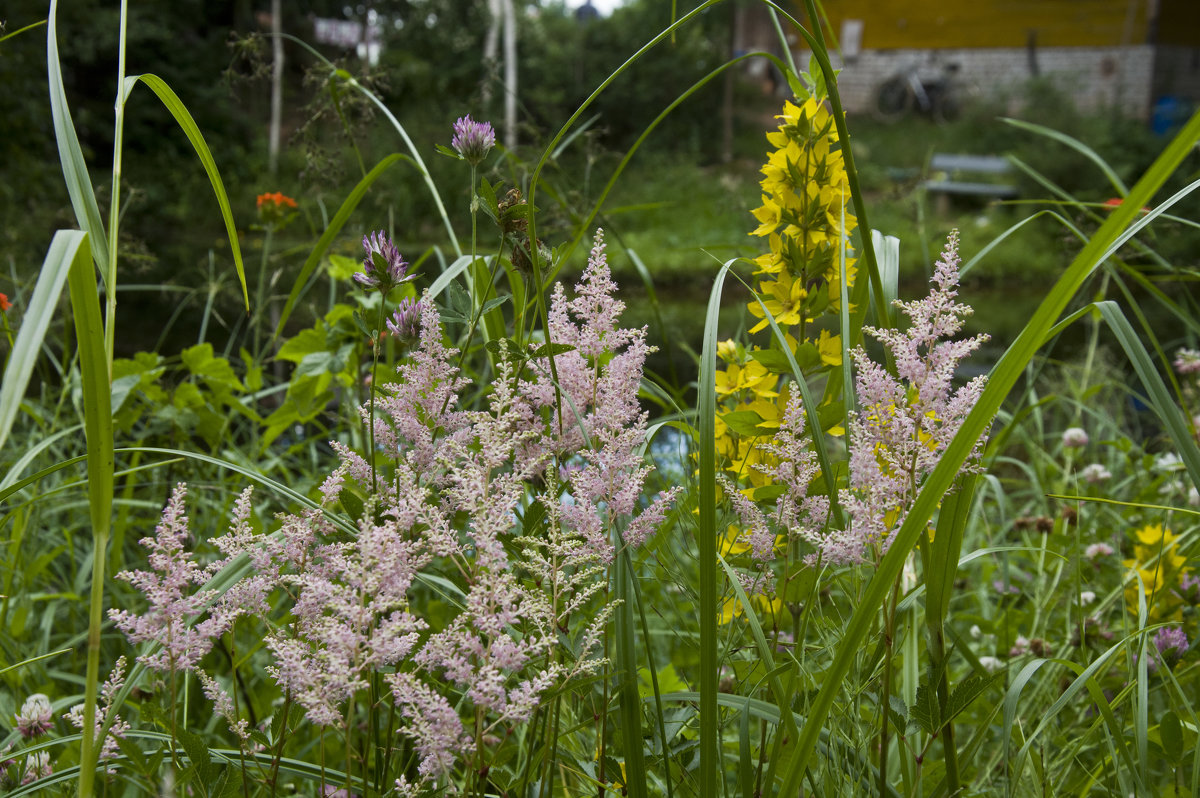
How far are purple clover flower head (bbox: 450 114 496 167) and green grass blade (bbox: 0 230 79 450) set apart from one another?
278mm

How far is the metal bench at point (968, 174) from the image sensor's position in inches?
441

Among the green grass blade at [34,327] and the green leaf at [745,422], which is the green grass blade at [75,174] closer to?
the green grass blade at [34,327]

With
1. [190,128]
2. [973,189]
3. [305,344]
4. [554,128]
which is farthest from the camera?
[973,189]

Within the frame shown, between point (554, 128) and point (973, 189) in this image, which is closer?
point (554, 128)

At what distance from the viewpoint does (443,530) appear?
53 centimetres

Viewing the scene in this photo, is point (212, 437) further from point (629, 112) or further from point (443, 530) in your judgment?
point (629, 112)

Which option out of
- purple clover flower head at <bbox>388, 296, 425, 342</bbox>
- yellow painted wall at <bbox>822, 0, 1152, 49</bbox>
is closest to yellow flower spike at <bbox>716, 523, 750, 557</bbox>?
purple clover flower head at <bbox>388, 296, 425, 342</bbox>

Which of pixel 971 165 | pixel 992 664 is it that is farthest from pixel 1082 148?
pixel 971 165

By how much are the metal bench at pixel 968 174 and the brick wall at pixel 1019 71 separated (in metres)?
2.09

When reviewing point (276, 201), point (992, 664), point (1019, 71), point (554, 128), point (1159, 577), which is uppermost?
point (1019, 71)

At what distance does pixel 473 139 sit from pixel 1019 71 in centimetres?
1667

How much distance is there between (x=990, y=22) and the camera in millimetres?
14977

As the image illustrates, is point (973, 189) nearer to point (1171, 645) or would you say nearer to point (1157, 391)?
point (1171, 645)

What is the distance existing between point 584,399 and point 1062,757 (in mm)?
662
